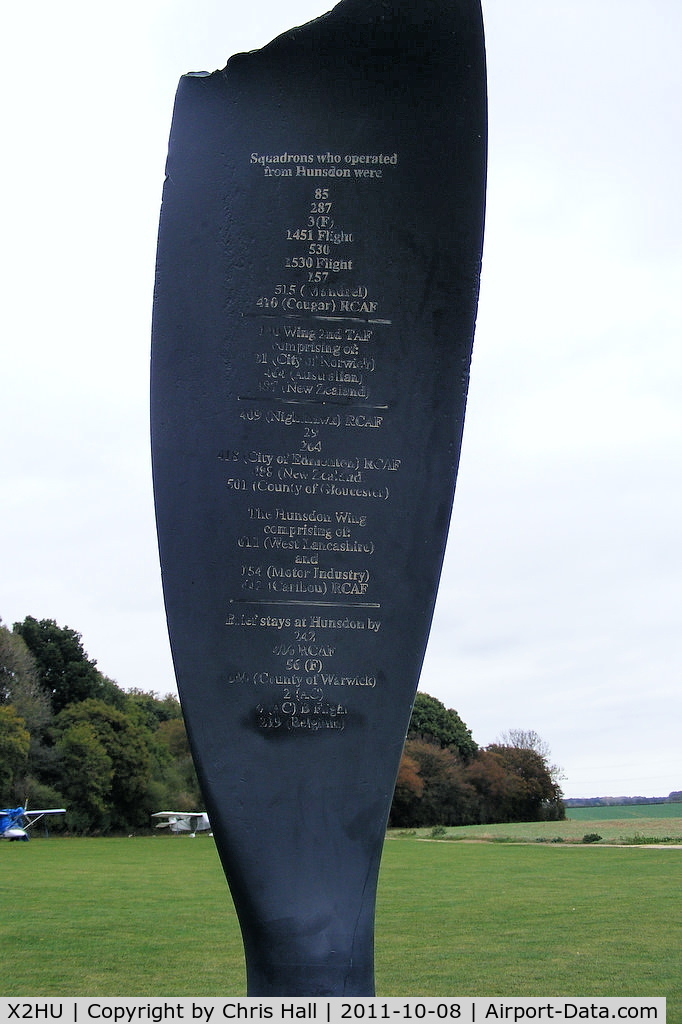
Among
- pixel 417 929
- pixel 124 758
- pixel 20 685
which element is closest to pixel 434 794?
pixel 124 758

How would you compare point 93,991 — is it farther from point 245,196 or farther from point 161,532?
point 245,196

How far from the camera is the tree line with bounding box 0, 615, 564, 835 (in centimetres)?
4566

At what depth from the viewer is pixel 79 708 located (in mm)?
48344

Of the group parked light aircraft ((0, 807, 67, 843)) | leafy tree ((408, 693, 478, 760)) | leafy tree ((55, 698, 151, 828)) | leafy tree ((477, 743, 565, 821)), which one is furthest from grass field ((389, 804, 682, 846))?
parked light aircraft ((0, 807, 67, 843))

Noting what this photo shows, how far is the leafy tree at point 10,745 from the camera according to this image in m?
42.0

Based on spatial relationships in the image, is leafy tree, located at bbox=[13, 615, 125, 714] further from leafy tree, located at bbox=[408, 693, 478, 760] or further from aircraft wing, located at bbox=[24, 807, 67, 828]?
leafy tree, located at bbox=[408, 693, 478, 760]

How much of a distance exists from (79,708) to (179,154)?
45381 millimetres

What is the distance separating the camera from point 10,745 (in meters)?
42.1

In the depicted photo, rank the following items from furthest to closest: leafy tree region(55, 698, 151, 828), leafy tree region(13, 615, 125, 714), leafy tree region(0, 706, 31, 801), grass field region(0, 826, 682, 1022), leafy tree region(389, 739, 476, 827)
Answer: leafy tree region(13, 615, 125, 714) → leafy tree region(389, 739, 476, 827) → leafy tree region(55, 698, 151, 828) → leafy tree region(0, 706, 31, 801) → grass field region(0, 826, 682, 1022)

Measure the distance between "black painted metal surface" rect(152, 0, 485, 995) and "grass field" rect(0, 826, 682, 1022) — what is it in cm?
563

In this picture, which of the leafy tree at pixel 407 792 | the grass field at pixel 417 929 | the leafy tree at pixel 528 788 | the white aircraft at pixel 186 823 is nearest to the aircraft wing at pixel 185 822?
the white aircraft at pixel 186 823

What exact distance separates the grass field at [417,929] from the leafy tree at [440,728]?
29.9m

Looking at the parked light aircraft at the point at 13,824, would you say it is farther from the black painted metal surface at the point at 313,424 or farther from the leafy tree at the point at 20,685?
the black painted metal surface at the point at 313,424
